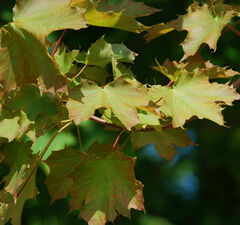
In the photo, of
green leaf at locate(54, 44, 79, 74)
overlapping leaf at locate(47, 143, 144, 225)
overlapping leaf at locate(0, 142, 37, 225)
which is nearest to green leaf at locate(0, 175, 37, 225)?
overlapping leaf at locate(0, 142, 37, 225)

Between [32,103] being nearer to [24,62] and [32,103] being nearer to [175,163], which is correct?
[24,62]

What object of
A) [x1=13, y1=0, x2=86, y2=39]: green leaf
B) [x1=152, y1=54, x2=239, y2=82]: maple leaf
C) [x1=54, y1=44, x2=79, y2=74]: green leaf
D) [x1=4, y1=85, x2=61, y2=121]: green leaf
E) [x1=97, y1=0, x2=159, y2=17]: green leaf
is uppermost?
[x1=13, y1=0, x2=86, y2=39]: green leaf

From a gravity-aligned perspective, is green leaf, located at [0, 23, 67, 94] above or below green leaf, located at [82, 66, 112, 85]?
above

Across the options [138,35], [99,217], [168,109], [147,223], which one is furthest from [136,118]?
[147,223]

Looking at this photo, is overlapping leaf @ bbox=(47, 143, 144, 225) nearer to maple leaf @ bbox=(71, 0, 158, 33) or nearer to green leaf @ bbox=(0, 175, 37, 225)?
green leaf @ bbox=(0, 175, 37, 225)

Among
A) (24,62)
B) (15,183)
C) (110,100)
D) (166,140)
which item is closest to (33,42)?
(24,62)

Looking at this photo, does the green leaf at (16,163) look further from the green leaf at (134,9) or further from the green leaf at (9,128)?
the green leaf at (134,9)
